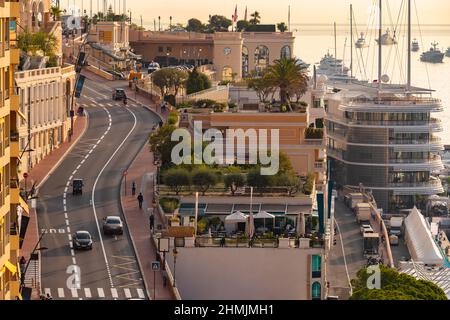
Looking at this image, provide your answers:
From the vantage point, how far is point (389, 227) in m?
82.9

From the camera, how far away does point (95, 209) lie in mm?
52438

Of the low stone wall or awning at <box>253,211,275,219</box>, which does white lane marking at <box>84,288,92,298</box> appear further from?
the low stone wall

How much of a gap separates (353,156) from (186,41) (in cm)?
4375

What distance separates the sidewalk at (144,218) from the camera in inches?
1585

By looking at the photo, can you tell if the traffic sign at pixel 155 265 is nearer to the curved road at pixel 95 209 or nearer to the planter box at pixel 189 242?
the curved road at pixel 95 209

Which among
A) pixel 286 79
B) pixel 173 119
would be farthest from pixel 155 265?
pixel 286 79

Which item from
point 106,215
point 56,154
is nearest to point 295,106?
point 56,154

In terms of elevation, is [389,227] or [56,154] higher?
[56,154]

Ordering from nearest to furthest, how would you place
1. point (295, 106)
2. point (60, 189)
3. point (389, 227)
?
point (60, 189) → point (295, 106) → point (389, 227)

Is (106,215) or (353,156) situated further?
(353,156)

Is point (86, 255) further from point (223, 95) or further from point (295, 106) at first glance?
point (223, 95)

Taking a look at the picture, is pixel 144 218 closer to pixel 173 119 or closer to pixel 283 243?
pixel 283 243

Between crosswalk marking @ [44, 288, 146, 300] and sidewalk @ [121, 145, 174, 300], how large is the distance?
43 centimetres

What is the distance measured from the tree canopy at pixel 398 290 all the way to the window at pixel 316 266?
161cm
